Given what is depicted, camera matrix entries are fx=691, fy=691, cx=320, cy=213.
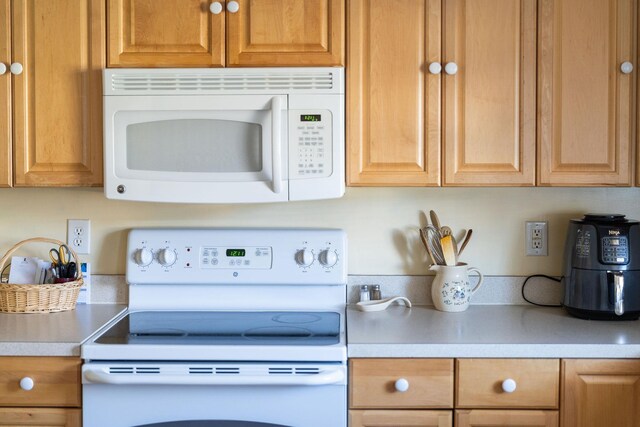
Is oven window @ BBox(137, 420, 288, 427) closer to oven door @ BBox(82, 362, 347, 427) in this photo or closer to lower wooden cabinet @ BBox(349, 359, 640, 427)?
oven door @ BBox(82, 362, 347, 427)

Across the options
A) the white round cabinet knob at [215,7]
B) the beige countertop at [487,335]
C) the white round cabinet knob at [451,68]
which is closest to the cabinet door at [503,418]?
the beige countertop at [487,335]

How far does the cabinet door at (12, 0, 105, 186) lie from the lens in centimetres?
215

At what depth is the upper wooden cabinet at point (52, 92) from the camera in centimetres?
215

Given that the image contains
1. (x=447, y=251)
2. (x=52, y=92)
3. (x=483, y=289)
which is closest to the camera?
(x=52, y=92)

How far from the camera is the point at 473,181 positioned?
212 centimetres

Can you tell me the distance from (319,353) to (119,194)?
79 cm

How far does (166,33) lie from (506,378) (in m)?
1.42

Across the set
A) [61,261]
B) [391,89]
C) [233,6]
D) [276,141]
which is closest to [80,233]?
[61,261]

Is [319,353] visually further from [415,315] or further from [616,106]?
[616,106]

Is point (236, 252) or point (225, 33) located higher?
point (225, 33)

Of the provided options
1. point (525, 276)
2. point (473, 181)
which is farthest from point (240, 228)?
point (525, 276)

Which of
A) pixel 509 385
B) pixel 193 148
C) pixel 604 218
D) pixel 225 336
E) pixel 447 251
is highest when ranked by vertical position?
pixel 193 148

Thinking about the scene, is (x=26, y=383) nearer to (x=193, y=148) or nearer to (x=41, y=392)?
(x=41, y=392)

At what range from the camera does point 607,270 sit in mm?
2094
